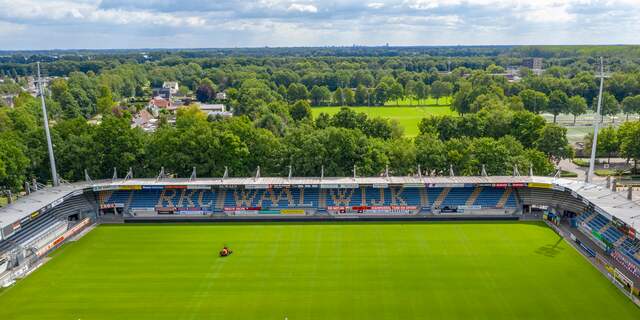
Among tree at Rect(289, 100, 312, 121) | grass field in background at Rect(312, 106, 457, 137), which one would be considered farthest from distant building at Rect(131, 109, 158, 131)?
grass field in background at Rect(312, 106, 457, 137)

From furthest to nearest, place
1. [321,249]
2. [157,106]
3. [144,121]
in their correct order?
[157,106] → [144,121] → [321,249]

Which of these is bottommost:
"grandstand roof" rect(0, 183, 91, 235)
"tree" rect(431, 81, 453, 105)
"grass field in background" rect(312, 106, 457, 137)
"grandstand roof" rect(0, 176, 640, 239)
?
"grass field in background" rect(312, 106, 457, 137)

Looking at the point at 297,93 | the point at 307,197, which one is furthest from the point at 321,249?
the point at 297,93

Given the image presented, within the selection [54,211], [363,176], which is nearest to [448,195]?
[363,176]

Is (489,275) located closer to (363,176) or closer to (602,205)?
(602,205)

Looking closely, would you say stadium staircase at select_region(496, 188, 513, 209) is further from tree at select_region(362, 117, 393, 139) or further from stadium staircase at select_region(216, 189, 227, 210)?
stadium staircase at select_region(216, 189, 227, 210)

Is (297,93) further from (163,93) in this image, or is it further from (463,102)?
(163,93)
